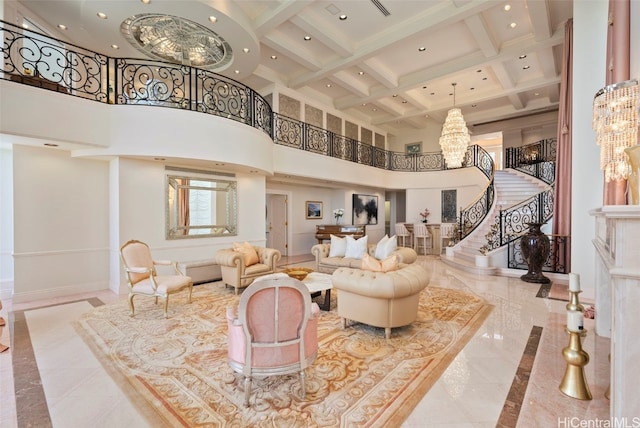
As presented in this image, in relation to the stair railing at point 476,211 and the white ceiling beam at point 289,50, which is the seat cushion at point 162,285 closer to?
the white ceiling beam at point 289,50

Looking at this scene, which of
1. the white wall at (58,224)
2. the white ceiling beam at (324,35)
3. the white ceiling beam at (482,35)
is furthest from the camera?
the white ceiling beam at (324,35)

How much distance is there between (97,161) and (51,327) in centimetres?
331

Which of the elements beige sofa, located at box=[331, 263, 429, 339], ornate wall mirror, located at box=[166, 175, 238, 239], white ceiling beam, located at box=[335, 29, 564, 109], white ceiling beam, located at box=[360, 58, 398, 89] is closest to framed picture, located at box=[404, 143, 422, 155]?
white ceiling beam, located at box=[335, 29, 564, 109]

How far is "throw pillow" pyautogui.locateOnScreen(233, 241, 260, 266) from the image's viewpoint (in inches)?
227

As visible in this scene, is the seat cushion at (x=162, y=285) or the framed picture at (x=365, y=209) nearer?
the seat cushion at (x=162, y=285)

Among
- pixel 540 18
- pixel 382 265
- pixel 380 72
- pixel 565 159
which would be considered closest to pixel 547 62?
pixel 540 18

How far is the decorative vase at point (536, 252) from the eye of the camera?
20.1 ft

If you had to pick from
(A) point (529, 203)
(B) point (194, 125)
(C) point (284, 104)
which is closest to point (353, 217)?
(C) point (284, 104)

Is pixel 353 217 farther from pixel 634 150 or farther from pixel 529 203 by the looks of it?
pixel 634 150

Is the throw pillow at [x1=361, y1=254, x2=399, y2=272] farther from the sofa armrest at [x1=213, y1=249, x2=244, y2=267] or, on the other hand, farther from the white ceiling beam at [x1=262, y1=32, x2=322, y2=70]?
the white ceiling beam at [x1=262, y1=32, x2=322, y2=70]

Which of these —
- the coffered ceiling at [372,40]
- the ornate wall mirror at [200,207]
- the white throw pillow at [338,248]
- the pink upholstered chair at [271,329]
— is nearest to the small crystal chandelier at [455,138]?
the coffered ceiling at [372,40]

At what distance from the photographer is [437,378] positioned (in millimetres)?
2607

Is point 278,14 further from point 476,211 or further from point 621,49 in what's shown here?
point 476,211

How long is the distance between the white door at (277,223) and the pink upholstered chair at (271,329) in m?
8.29
